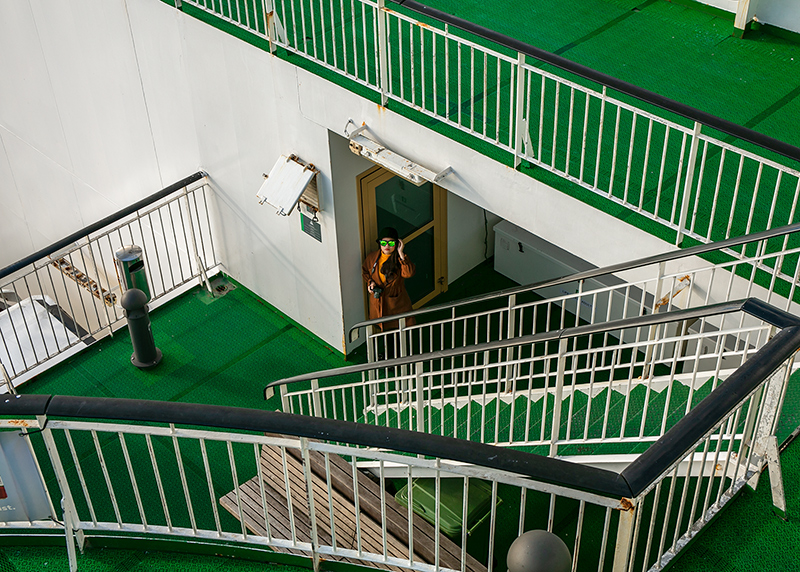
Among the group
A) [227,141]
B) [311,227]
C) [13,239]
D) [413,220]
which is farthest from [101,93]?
[13,239]

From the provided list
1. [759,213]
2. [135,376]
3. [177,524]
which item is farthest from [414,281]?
[759,213]

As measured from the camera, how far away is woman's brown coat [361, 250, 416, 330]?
27.7ft

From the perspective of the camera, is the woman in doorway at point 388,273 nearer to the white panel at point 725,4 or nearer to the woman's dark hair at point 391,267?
the woman's dark hair at point 391,267

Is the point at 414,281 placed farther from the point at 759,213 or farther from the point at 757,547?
the point at 757,547

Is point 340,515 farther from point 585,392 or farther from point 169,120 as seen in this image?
point 169,120

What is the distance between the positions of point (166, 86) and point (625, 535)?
7.35 m

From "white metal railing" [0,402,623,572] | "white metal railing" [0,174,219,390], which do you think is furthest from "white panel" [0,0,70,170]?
"white metal railing" [0,402,623,572]

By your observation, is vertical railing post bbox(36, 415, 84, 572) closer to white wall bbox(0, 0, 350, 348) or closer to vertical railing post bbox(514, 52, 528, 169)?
vertical railing post bbox(514, 52, 528, 169)

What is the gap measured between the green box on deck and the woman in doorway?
296cm

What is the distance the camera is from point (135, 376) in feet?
28.0

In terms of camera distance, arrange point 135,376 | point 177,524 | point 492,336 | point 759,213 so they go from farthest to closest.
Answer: point 492,336, point 135,376, point 177,524, point 759,213

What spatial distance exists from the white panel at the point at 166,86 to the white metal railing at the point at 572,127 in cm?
60

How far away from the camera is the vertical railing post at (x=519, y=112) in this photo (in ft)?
17.7

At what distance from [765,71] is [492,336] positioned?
3.80m
